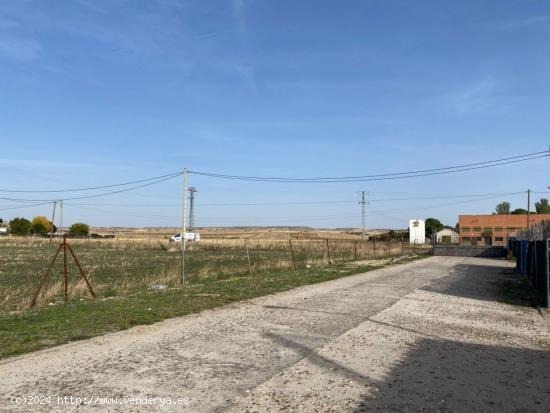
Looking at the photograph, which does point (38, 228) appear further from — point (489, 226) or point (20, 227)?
point (489, 226)

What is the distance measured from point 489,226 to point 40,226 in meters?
105

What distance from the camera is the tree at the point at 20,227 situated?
118 meters

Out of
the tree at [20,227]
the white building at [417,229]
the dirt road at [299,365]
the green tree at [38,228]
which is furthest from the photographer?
the green tree at [38,228]

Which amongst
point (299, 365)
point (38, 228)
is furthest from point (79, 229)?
point (299, 365)

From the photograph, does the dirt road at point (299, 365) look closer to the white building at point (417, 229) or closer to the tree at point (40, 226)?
the white building at point (417, 229)

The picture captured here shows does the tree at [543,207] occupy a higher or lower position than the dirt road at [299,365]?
higher

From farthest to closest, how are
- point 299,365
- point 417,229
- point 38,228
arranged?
point 38,228, point 417,229, point 299,365

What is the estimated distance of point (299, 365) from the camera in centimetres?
677

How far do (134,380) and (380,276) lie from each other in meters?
17.0

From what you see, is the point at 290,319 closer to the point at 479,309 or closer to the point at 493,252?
the point at 479,309

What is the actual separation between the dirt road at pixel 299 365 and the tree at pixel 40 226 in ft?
416

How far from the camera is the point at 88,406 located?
200 inches

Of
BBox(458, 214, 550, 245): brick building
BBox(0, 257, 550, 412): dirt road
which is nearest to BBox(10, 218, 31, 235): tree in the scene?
BBox(458, 214, 550, 245): brick building

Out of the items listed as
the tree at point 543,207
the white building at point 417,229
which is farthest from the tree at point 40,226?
the tree at point 543,207
